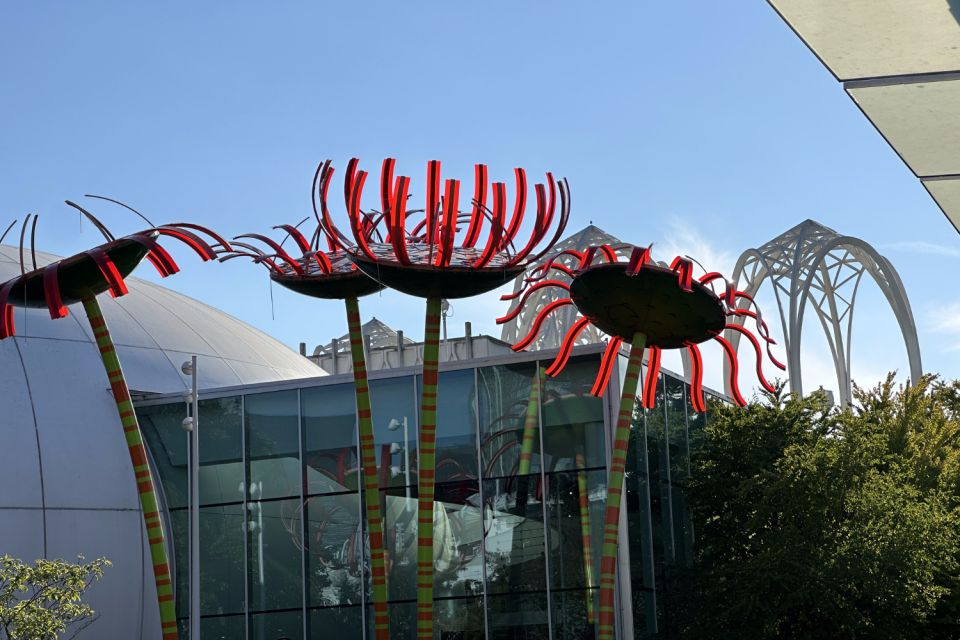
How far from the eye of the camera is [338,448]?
95.5 ft

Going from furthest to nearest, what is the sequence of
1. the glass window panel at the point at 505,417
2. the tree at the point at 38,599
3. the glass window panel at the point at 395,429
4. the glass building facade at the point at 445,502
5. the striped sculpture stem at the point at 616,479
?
1. the glass window panel at the point at 395,429
2. the glass window panel at the point at 505,417
3. the glass building facade at the point at 445,502
4. the striped sculpture stem at the point at 616,479
5. the tree at the point at 38,599

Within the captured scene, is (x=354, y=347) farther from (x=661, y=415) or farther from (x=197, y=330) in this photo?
(x=197, y=330)

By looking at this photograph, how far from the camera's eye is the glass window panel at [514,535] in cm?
2667

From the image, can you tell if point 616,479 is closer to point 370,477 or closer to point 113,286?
point 370,477

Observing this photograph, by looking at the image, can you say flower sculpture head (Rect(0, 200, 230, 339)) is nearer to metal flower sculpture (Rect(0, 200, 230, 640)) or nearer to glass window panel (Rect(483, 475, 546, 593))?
metal flower sculpture (Rect(0, 200, 230, 640))

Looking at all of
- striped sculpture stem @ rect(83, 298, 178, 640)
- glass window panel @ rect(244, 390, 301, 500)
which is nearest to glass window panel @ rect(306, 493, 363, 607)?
glass window panel @ rect(244, 390, 301, 500)

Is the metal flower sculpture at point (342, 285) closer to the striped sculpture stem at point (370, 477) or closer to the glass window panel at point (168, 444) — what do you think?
the striped sculpture stem at point (370, 477)

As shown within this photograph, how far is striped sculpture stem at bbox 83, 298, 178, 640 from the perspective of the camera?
19500 millimetres

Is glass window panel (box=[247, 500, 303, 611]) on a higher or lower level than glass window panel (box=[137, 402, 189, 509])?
lower

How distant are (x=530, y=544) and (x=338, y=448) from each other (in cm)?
516

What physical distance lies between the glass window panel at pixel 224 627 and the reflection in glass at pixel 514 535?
6234 millimetres

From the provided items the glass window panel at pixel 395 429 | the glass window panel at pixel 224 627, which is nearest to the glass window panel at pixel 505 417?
the glass window panel at pixel 395 429

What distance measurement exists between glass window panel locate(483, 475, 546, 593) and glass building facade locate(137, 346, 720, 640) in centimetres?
3

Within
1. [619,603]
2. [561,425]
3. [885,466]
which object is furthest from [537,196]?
[885,466]
